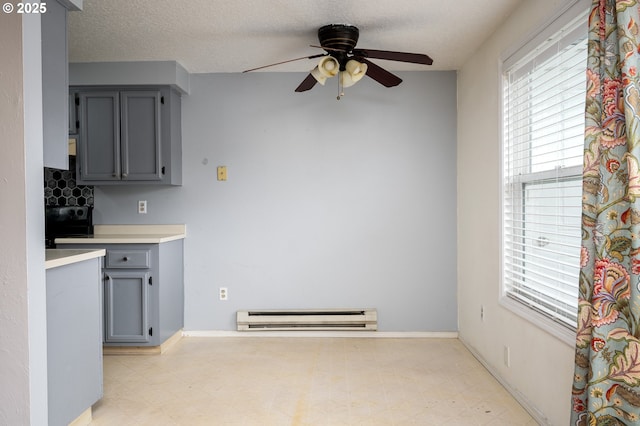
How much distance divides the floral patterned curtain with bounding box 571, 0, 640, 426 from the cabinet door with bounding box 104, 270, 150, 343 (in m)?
2.87

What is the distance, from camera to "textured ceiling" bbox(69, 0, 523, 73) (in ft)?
8.48

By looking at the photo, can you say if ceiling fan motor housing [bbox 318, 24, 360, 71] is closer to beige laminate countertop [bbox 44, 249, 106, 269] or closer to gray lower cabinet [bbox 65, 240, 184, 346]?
beige laminate countertop [bbox 44, 249, 106, 269]

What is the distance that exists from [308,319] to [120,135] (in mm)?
2211

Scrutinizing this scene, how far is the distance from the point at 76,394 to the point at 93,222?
2.08m

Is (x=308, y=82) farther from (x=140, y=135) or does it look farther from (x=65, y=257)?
(x=65, y=257)

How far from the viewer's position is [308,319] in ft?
12.5

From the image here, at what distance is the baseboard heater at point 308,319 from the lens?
12.4ft

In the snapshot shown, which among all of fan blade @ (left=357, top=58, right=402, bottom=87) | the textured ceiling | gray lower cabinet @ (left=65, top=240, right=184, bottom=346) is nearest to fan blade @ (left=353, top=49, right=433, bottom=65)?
fan blade @ (left=357, top=58, right=402, bottom=87)

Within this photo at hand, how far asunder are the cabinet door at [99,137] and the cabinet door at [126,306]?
86cm

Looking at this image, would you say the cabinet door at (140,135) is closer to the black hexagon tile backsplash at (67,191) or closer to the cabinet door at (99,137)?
the cabinet door at (99,137)

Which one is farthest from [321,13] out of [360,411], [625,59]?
[360,411]

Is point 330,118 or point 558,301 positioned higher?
point 330,118

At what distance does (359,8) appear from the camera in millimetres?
2627

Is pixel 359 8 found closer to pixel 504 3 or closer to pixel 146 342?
pixel 504 3
